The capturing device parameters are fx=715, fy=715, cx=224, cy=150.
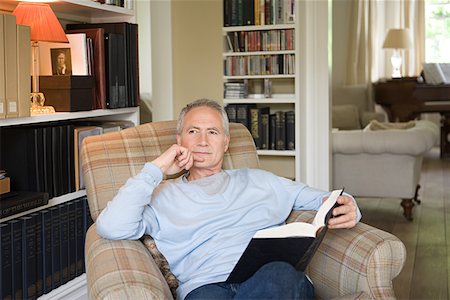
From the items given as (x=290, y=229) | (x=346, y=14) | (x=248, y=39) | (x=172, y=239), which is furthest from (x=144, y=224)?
(x=346, y=14)

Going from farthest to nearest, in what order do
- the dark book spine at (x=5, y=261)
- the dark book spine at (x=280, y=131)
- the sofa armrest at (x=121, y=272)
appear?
the dark book spine at (x=280, y=131) → the dark book spine at (x=5, y=261) → the sofa armrest at (x=121, y=272)

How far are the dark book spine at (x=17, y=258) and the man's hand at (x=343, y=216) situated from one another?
1.07 m

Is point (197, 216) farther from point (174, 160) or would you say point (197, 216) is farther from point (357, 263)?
point (357, 263)

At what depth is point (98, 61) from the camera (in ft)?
9.25

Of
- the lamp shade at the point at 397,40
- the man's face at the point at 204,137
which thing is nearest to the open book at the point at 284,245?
the man's face at the point at 204,137

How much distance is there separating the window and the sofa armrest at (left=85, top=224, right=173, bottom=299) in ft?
25.3

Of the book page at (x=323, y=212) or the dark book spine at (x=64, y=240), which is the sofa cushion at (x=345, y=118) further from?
the book page at (x=323, y=212)

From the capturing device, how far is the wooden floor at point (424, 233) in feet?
11.3

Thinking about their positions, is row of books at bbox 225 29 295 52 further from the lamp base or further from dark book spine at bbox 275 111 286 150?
the lamp base

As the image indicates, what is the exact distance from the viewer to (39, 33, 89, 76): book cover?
9.09ft

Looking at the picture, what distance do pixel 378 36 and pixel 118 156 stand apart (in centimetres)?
723

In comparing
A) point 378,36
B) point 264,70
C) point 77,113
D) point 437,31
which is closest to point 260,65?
point 264,70

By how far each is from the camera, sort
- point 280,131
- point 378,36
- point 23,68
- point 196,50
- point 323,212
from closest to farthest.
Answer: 1. point 323,212
2. point 23,68
3. point 196,50
4. point 280,131
5. point 378,36

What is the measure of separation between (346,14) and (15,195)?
704 centimetres
